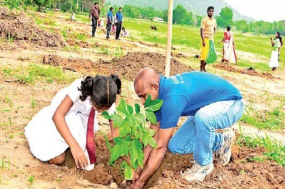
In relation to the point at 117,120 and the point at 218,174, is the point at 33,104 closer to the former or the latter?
the point at 117,120

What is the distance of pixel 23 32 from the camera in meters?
10.1

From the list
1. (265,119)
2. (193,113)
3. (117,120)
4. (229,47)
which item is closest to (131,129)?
(117,120)

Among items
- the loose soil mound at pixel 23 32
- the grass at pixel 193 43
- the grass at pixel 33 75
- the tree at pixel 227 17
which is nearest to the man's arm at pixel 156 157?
the grass at pixel 33 75

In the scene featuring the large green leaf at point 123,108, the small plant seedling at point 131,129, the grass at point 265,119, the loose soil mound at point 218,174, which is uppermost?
the large green leaf at point 123,108

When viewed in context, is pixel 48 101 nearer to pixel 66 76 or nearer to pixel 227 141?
pixel 66 76

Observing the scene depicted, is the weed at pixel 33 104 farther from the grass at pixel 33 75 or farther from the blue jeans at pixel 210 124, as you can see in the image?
the blue jeans at pixel 210 124

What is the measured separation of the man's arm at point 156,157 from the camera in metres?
2.91

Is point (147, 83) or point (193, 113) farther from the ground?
point (147, 83)

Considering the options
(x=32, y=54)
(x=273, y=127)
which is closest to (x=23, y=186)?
(x=273, y=127)

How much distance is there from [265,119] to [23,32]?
7.05m

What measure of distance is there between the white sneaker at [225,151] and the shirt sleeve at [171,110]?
0.83 m

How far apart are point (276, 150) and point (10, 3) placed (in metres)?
6.53

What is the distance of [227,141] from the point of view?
11.4 ft

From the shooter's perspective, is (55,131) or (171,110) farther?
(55,131)
